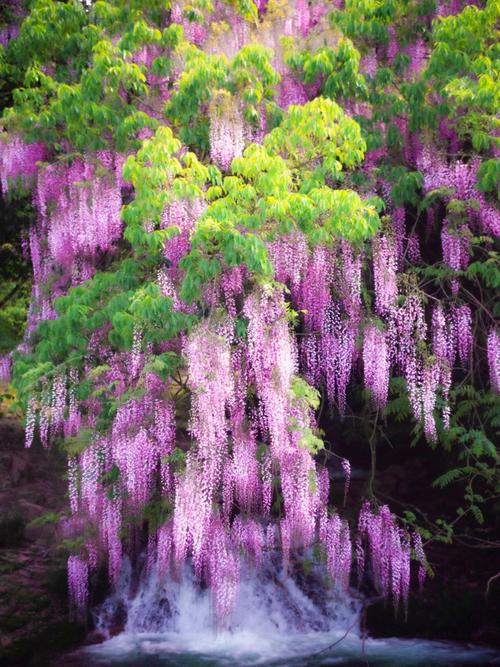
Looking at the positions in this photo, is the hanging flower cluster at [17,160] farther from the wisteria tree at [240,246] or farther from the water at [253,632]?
the water at [253,632]

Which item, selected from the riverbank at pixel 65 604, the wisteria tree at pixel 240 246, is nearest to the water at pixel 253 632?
the riverbank at pixel 65 604

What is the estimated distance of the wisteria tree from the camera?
17.2 ft

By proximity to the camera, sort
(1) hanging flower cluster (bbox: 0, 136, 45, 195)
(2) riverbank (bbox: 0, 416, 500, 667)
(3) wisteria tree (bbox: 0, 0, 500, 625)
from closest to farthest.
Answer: (3) wisteria tree (bbox: 0, 0, 500, 625)
(1) hanging flower cluster (bbox: 0, 136, 45, 195)
(2) riverbank (bbox: 0, 416, 500, 667)

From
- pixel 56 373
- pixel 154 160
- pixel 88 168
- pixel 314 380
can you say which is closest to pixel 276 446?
pixel 314 380

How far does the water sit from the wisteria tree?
0.39 meters

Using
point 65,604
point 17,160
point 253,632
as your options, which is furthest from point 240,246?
point 65,604

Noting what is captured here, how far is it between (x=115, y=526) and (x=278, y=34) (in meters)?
5.38

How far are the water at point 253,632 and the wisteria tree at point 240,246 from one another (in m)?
0.39

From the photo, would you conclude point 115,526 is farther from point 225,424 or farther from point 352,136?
point 352,136

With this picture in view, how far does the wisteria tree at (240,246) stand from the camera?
523 centimetres

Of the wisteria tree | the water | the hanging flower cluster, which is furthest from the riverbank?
the hanging flower cluster

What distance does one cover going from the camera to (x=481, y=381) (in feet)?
23.7

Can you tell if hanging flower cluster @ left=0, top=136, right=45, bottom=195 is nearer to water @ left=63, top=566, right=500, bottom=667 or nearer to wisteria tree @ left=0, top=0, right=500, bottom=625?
wisteria tree @ left=0, top=0, right=500, bottom=625

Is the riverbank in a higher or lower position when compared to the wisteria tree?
lower
